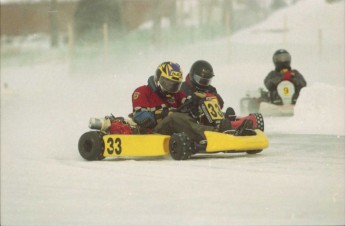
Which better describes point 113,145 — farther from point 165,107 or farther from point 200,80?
point 200,80

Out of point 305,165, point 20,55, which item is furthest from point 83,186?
point 20,55

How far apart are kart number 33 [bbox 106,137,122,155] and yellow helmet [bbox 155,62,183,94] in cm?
96

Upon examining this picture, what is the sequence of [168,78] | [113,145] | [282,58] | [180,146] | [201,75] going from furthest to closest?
[282,58], [201,75], [168,78], [113,145], [180,146]

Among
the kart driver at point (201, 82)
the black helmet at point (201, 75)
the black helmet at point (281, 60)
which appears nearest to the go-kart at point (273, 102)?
the black helmet at point (281, 60)

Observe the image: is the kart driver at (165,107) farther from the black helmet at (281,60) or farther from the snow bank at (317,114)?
the black helmet at (281,60)

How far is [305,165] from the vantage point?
1097cm

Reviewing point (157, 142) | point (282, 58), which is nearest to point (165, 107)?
point (157, 142)

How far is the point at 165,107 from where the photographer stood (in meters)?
12.3

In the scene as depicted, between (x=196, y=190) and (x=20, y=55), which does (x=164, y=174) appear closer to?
(x=196, y=190)

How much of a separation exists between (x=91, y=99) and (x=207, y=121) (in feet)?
41.9

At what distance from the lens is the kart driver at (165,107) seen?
1171cm

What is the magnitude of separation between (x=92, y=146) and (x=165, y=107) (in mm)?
1118

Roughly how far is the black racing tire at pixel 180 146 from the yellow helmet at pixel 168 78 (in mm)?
996

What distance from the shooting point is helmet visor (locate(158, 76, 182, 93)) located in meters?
12.2
